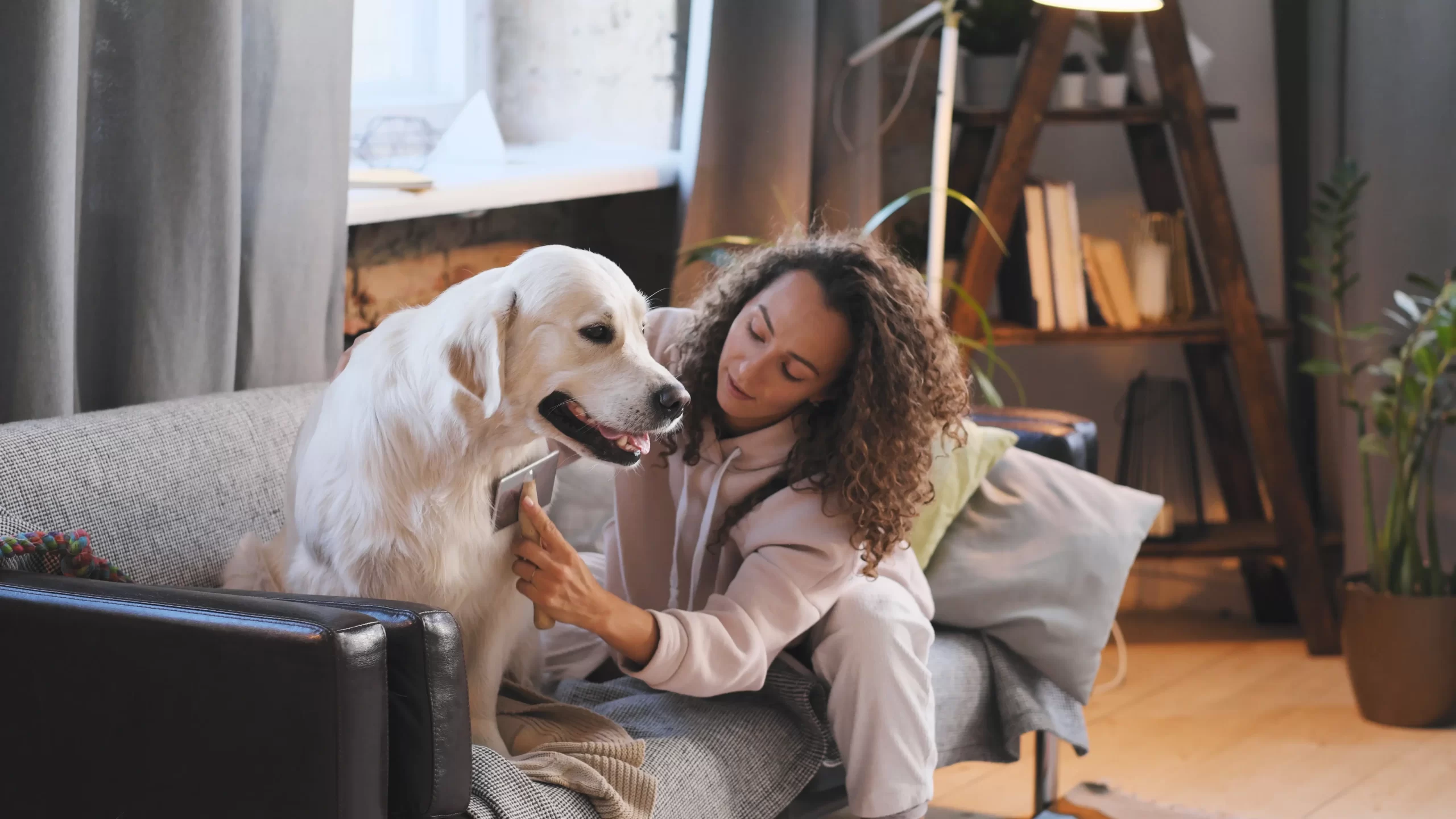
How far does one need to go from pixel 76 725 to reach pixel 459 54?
225 centimetres

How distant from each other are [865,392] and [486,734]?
0.62 metres

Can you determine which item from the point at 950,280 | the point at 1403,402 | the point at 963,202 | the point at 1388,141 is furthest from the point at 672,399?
the point at 1388,141

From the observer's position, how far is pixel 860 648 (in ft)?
5.44

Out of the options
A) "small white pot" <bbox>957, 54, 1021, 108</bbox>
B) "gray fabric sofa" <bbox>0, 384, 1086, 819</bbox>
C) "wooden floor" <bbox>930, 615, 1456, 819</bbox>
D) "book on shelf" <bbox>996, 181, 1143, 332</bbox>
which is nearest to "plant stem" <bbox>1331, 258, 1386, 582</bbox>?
"wooden floor" <bbox>930, 615, 1456, 819</bbox>

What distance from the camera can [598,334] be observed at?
1.36m

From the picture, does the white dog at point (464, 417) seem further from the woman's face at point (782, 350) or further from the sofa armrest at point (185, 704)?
the woman's face at point (782, 350)

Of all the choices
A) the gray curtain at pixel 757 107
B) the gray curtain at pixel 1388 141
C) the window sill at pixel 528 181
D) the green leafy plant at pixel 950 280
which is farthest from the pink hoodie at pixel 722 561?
the gray curtain at pixel 1388 141

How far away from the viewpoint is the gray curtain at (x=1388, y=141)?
3184mm

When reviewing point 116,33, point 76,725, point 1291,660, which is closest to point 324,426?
point 76,725

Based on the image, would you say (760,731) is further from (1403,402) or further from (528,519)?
(1403,402)

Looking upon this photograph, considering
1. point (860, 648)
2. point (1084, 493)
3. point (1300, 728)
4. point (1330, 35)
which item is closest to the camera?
point (860, 648)

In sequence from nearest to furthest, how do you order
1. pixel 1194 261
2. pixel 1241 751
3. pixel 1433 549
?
pixel 1241 751
pixel 1433 549
pixel 1194 261

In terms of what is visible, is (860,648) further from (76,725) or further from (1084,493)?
(76,725)

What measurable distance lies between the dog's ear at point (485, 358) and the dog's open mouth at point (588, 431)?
2.6 inches
